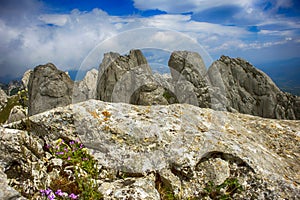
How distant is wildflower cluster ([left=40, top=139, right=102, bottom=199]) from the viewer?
395cm

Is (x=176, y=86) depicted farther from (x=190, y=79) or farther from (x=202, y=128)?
(x=202, y=128)

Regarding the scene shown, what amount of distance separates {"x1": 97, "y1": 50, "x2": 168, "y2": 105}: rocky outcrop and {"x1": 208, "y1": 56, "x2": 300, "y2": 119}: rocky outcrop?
13.2 metres

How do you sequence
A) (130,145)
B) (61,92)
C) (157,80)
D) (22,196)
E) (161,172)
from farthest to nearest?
(61,92) < (157,80) < (130,145) < (161,172) < (22,196)

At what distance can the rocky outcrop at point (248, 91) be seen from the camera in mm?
36875

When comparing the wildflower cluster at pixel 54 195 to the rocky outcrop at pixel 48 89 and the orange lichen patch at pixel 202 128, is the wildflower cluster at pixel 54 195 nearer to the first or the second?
the orange lichen patch at pixel 202 128

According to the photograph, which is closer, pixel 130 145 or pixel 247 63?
pixel 130 145

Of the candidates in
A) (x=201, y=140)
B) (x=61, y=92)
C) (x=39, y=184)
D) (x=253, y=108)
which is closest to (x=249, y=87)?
(x=253, y=108)

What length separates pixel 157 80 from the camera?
2816cm

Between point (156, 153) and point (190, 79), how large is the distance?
30272mm

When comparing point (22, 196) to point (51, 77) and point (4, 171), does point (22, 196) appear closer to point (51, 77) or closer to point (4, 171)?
point (4, 171)

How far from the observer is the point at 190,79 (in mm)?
34250

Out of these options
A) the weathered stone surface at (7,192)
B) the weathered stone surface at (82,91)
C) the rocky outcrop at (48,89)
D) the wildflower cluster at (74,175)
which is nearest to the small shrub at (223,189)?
the wildflower cluster at (74,175)

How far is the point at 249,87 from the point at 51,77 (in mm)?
34592

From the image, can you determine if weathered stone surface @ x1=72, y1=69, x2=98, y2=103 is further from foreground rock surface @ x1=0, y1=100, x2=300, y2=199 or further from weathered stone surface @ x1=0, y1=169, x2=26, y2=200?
weathered stone surface @ x1=0, y1=169, x2=26, y2=200
